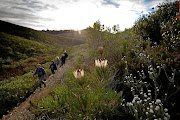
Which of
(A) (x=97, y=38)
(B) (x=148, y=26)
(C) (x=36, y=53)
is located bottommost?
(C) (x=36, y=53)

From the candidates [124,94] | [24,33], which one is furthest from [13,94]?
[24,33]

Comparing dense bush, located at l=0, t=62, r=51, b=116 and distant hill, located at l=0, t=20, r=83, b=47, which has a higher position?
distant hill, located at l=0, t=20, r=83, b=47

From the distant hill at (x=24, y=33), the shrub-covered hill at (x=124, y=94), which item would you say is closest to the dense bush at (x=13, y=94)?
the shrub-covered hill at (x=124, y=94)

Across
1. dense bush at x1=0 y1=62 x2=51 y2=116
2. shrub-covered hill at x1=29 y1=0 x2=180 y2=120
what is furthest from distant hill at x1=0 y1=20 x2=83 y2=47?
shrub-covered hill at x1=29 y1=0 x2=180 y2=120

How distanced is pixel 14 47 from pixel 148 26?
1073 inches

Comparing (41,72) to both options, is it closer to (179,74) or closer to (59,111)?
(59,111)

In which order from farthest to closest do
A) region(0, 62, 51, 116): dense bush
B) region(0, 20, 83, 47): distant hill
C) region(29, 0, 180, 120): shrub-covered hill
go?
region(0, 20, 83, 47): distant hill
region(0, 62, 51, 116): dense bush
region(29, 0, 180, 120): shrub-covered hill

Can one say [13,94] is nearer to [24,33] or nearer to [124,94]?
[124,94]

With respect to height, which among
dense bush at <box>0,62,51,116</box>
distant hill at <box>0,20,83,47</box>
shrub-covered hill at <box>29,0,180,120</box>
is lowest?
dense bush at <box>0,62,51,116</box>

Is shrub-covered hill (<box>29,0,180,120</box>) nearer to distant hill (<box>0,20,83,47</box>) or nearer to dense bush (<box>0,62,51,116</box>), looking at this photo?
dense bush (<box>0,62,51,116</box>)

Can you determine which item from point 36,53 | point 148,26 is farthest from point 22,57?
point 148,26

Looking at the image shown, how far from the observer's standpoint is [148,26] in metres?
6.71

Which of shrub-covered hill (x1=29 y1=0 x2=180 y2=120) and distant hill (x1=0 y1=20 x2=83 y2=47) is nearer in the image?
shrub-covered hill (x1=29 y1=0 x2=180 y2=120)

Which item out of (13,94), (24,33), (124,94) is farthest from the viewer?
(24,33)
